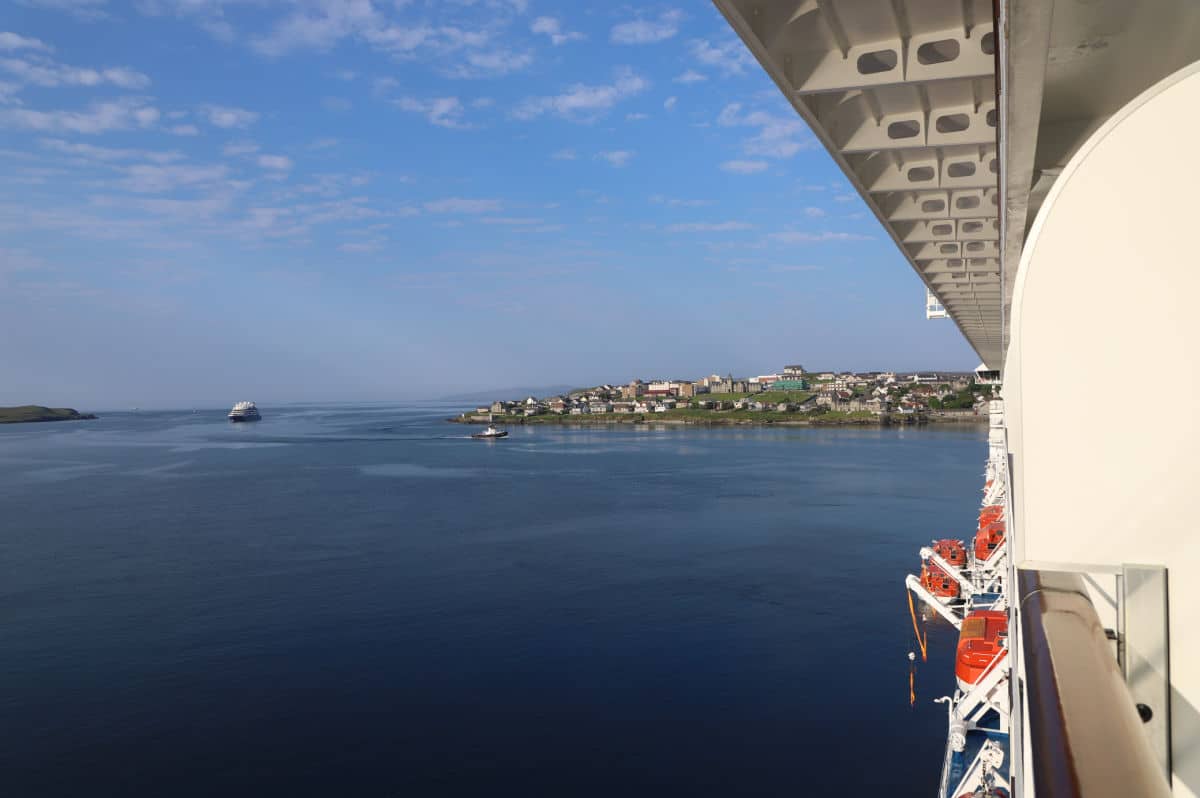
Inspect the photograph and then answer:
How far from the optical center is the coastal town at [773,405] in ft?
333

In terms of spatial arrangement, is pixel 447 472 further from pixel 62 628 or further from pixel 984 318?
pixel 984 318

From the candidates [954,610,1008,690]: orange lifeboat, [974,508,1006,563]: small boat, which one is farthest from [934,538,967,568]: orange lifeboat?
[954,610,1008,690]: orange lifeboat

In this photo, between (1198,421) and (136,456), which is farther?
(136,456)

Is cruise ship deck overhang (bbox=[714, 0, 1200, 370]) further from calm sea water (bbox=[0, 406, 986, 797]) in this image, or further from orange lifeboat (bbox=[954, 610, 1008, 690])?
calm sea water (bbox=[0, 406, 986, 797])

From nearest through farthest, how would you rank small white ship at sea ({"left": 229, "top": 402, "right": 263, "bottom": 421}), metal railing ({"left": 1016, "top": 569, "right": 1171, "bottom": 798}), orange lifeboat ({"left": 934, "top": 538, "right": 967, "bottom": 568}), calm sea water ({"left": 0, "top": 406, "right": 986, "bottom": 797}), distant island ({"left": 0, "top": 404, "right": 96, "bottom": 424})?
1. metal railing ({"left": 1016, "top": 569, "right": 1171, "bottom": 798})
2. calm sea water ({"left": 0, "top": 406, "right": 986, "bottom": 797})
3. orange lifeboat ({"left": 934, "top": 538, "right": 967, "bottom": 568})
4. small white ship at sea ({"left": 229, "top": 402, "right": 263, "bottom": 421})
5. distant island ({"left": 0, "top": 404, "right": 96, "bottom": 424})

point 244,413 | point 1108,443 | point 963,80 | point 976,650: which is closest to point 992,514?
point 976,650

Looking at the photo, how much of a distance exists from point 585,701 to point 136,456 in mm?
62253

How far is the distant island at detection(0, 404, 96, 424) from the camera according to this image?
160 meters

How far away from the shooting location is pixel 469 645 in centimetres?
1880

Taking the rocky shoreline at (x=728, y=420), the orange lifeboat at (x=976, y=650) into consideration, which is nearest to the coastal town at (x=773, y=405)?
the rocky shoreline at (x=728, y=420)

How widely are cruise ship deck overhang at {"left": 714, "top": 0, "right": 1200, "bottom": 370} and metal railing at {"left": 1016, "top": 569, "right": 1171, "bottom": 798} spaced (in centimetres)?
69

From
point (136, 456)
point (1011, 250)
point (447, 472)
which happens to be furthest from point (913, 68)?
point (136, 456)

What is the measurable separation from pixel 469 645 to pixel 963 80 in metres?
17.0

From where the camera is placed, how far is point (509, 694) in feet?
53.1
